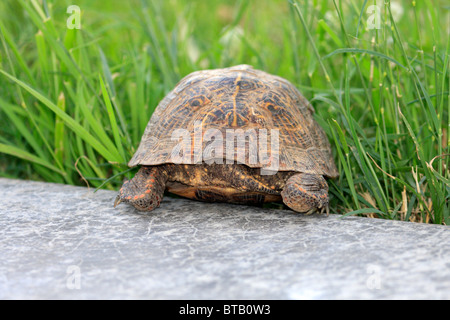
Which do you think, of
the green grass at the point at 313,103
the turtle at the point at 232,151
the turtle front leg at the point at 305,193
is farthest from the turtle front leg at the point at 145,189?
the turtle front leg at the point at 305,193

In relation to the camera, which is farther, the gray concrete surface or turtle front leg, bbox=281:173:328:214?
A: turtle front leg, bbox=281:173:328:214

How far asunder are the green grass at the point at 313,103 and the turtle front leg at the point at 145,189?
132 millimetres

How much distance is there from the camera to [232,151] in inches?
63.9

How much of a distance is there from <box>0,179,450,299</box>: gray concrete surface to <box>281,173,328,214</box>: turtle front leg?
5 cm

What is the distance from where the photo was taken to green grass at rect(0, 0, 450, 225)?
1.74 m

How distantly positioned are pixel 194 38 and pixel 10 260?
8.12 feet

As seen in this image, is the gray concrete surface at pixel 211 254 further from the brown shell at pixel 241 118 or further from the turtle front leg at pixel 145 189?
the brown shell at pixel 241 118

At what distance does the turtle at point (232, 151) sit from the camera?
165 cm

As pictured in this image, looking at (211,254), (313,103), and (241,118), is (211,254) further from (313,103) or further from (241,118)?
(313,103)

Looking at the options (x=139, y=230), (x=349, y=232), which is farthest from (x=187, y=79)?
(x=349, y=232)

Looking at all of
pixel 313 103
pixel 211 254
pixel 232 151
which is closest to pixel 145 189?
pixel 232 151

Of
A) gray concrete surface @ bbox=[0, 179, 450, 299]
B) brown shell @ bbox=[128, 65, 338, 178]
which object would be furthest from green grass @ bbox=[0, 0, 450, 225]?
gray concrete surface @ bbox=[0, 179, 450, 299]

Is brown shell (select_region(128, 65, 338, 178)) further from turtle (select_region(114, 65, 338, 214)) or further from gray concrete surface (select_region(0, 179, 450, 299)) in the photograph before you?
gray concrete surface (select_region(0, 179, 450, 299))

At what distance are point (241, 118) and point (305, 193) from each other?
356 mm
